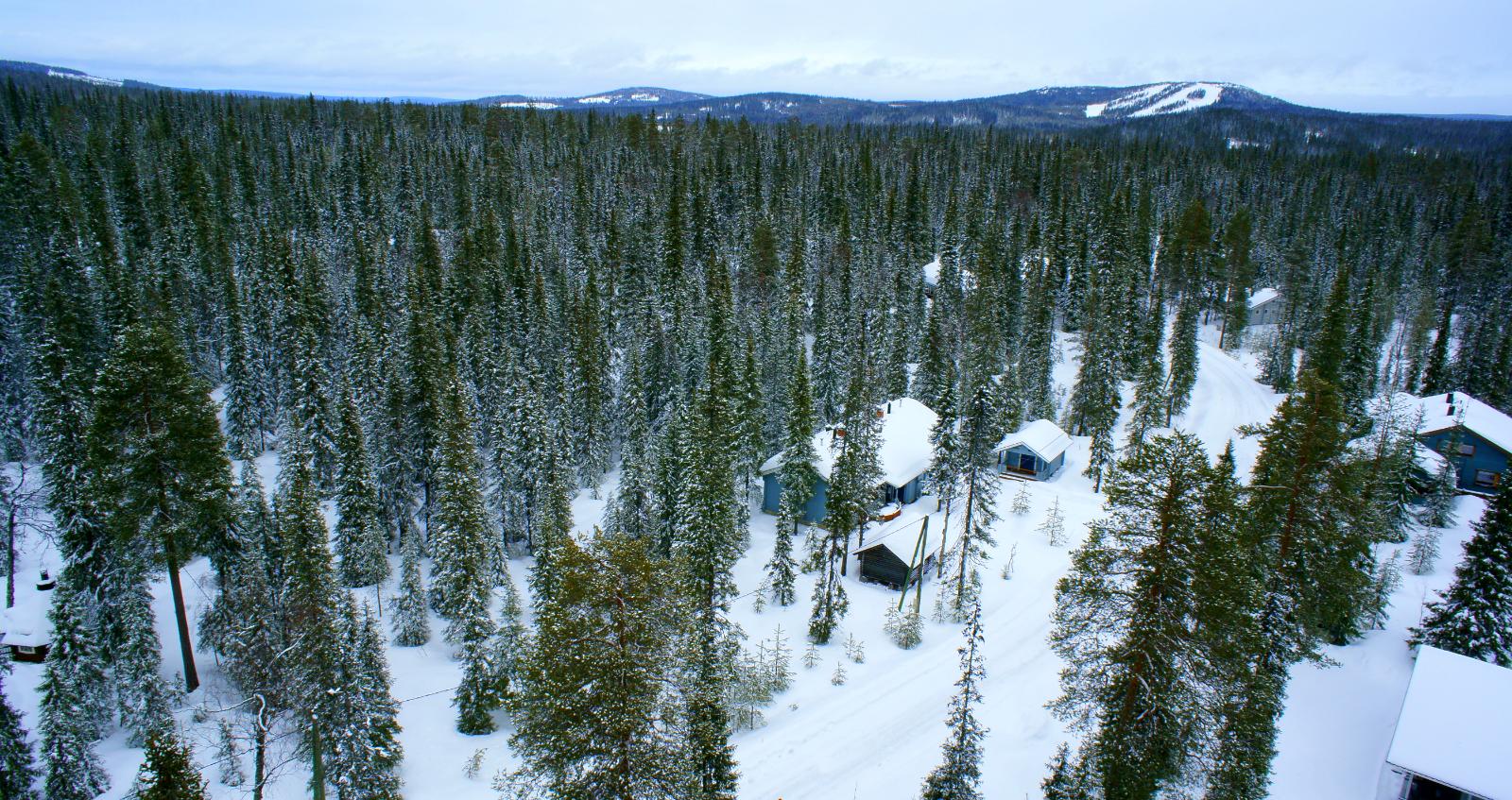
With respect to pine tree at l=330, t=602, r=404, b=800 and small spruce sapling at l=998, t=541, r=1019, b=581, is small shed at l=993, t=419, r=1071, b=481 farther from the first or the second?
pine tree at l=330, t=602, r=404, b=800

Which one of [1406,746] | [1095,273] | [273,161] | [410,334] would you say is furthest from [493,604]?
[273,161]

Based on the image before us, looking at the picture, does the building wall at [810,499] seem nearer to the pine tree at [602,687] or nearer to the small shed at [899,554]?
the small shed at [899,554]

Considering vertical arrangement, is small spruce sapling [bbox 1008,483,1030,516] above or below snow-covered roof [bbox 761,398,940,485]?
below

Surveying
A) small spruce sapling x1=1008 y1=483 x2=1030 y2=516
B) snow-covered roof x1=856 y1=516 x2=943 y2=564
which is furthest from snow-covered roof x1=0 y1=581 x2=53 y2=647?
small spruce sapling x1=1008 y1=483 x2=1030 y2=516

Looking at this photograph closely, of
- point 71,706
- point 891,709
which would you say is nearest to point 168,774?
point 71,706

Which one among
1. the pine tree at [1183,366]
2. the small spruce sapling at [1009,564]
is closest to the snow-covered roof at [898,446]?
the small spruce sapling at [1009,564]

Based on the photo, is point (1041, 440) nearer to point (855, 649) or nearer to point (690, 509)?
point (855, 649)

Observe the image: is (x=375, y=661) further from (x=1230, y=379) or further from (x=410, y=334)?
(x=1230, y=379)

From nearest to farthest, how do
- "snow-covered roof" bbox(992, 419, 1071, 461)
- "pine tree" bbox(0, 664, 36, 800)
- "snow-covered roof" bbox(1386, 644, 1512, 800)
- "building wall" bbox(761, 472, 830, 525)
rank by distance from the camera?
"pine tree" bbox(0, 664, 36, 800) → "snow-covered roof" bbox(1386, 644, 1512, 800) → "building wall" bbox(761, 472, 830, 525) → "snow-covered roof" bbox(992, 419, 1071, 461)
